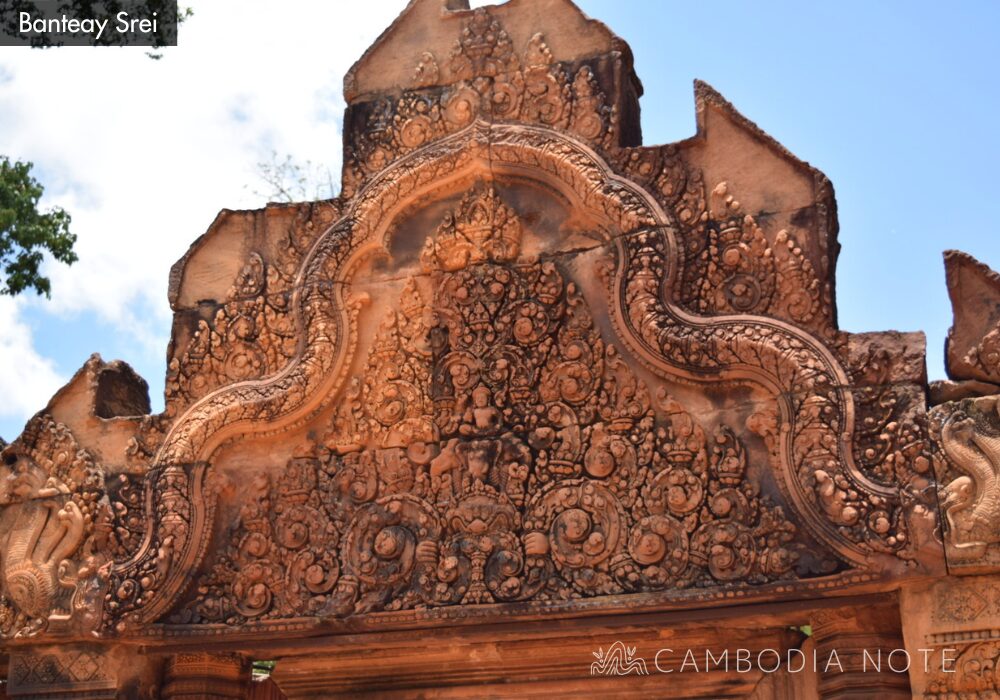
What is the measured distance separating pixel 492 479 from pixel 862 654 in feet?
6.66

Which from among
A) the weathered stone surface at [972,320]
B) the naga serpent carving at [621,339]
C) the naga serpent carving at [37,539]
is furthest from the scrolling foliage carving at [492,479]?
the weathered stone surface at [972,320]

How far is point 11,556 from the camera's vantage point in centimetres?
746

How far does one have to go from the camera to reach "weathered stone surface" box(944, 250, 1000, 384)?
20.2ft

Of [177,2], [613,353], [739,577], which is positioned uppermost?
[177,2]

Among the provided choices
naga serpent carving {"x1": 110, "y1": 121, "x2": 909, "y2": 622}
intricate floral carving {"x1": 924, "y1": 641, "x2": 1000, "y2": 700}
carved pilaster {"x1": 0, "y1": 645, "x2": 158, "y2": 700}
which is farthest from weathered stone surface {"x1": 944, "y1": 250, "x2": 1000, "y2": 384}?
carved pilaster {"x1": 0, "y1": 645, "x2": 158, "y2": 700}

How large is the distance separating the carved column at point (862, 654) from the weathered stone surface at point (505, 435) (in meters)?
0.02

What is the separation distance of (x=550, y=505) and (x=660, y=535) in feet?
2.01

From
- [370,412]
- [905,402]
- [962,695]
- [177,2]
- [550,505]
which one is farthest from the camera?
[177,2]

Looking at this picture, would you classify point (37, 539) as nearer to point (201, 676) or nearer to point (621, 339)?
point (201, 676)

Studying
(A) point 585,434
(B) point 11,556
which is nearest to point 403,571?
(A) point 585,434

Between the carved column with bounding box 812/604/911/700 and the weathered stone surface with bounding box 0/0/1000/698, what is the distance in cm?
2

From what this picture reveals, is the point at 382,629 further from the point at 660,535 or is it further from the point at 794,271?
the point at 794,271

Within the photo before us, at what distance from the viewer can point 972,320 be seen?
20.5ft

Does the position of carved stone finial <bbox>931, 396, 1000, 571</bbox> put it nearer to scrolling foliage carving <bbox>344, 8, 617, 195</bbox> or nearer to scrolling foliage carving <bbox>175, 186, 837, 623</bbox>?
scrolling foliage carving <bbox>175, 186, 837, 623</bbox>
